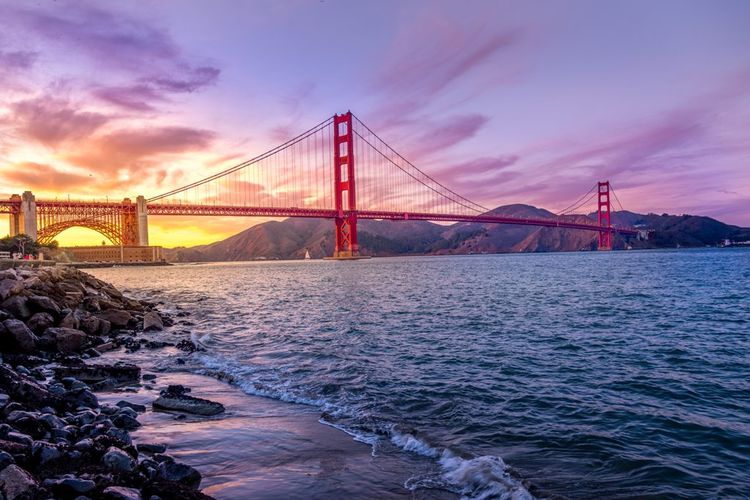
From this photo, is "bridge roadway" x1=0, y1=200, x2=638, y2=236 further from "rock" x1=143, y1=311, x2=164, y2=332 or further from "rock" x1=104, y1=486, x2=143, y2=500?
"rock" x1=104, y1=486, x2=143, y2=500

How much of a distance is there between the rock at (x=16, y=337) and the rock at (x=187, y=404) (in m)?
4.09

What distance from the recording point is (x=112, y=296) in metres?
19.7

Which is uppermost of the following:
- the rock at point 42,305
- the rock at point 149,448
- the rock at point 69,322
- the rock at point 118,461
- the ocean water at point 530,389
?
the rock at point 42,305

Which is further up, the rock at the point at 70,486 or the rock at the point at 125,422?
the rock at the point at 70,486

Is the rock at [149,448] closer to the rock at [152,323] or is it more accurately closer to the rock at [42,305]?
the rock at [42,305]

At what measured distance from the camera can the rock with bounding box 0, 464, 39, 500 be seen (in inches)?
121

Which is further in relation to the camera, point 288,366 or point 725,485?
point 288,366

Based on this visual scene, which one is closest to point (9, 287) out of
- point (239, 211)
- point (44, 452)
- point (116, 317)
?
point (116, 317)

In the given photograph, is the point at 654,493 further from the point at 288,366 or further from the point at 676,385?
the point at 288,366

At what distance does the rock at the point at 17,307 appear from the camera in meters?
11.2

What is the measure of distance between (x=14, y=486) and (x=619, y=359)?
9181mm

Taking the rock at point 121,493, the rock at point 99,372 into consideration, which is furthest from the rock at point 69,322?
the rock at point 121,493

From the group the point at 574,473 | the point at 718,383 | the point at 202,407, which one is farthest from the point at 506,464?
the point at 718,383

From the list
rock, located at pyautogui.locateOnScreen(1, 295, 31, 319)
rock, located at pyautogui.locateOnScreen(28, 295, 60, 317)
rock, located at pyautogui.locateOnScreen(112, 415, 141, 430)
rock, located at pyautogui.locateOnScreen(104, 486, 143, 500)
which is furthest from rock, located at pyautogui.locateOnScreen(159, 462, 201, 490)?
rock, located at pyautogui.locateOnScreen(28, 295, 60, 317)
